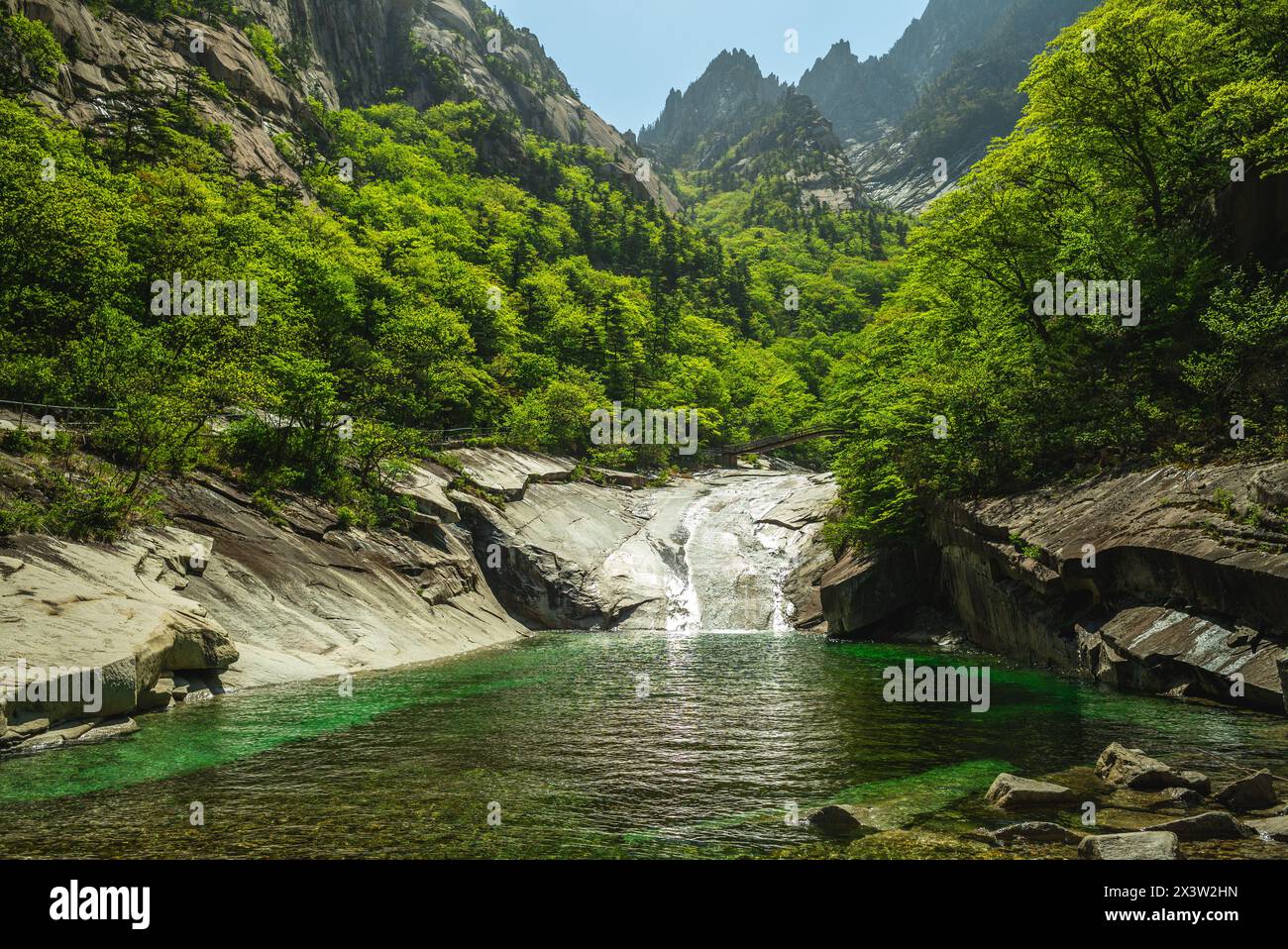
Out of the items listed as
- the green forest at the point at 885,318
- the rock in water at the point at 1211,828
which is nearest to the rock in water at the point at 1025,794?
the rock in water at the point at 1211,828

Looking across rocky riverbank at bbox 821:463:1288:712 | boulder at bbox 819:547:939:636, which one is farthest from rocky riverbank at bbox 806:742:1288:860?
boulder at bbox 819:547:939:636

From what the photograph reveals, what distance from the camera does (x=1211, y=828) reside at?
28.6 feet

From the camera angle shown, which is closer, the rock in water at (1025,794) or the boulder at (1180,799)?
the boulder at (1180,799)

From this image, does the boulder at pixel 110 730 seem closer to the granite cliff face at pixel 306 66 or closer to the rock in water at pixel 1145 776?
the rock in water at pixel 1145 776

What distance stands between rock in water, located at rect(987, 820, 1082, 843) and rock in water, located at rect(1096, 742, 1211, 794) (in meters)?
2.79

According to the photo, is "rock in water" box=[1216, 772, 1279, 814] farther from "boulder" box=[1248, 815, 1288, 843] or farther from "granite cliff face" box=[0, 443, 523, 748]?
"granite cliff face" box=[0, 443, 523, 748]

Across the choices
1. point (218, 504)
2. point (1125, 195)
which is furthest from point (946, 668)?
point (218, 504)

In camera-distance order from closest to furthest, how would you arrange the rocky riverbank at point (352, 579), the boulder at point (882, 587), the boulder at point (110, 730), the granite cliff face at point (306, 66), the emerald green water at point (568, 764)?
the emerald green water at point (568, 764) < the boulder at point (110, 730) < the rocky riverbank at point (352, 579) < the boulder at point (882, 587) < the granite cliff face at point (306, 66)

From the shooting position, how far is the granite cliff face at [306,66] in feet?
200

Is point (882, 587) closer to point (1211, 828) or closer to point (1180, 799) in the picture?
point (1180, 799)

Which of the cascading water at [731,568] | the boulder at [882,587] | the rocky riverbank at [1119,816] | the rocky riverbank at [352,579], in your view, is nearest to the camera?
the rocky riverbank at [1119,816]

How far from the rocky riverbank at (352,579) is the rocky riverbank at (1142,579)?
13.3 metres

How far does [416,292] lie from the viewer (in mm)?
64750
